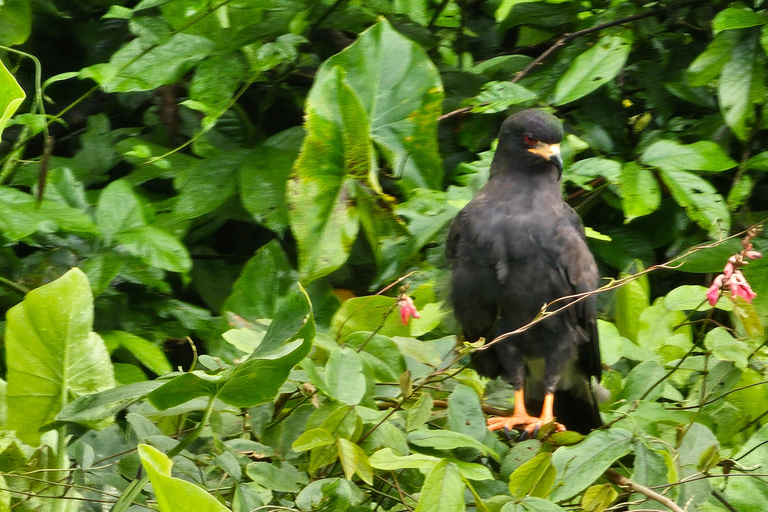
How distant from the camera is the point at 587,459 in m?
1.82

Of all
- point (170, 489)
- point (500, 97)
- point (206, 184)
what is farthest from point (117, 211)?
point (170, 489)

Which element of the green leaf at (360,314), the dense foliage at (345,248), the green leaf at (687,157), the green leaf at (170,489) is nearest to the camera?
the green leaf at (170,489)

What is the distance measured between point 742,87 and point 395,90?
3.82ft

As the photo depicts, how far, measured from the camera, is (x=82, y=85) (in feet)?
11.9

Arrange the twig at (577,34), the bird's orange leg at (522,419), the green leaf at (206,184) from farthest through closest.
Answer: the twig at (577,34) < the green leaf at (206,184) < the bird's orange leg at (522,419)

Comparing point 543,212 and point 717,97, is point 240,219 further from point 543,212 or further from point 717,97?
point 717,97

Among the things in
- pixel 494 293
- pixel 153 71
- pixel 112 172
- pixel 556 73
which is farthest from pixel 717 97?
pixel 112 172

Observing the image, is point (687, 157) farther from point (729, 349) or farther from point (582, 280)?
point (729, 349)

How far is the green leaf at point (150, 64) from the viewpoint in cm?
288

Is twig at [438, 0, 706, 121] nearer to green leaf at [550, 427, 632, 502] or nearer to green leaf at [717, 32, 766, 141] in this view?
green leaf at [717, 32, 766, 141]

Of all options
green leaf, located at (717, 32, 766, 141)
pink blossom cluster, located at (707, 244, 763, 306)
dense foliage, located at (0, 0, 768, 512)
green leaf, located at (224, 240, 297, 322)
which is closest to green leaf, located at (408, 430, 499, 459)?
dense foliage, located at (0, 0, 768, 512)

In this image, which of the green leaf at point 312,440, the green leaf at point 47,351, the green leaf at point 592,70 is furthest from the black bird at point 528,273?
the green leaf at point 47,351

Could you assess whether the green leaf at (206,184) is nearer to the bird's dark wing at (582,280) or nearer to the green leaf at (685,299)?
the bird's dark wing at (582,280)

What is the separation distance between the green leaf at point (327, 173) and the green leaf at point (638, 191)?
0.82 meters
